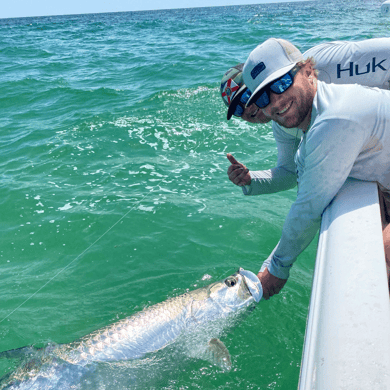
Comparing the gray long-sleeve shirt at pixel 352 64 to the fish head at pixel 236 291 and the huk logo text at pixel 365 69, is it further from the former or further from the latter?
the fish head at pixel 236 291

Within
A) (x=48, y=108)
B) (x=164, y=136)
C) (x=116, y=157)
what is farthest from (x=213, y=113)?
(x=48, y=108)

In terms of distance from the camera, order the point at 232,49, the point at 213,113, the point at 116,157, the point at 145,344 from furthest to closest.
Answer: the point at 232,49 < the point at 213,113 < the point at 116,157 < the point at 145,344

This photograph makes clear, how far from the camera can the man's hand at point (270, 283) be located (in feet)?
9.07

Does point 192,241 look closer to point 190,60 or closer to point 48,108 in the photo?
point 48,108

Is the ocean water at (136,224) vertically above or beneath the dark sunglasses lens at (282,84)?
beneath

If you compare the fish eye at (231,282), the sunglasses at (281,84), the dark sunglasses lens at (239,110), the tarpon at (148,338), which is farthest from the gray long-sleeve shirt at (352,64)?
the tarpon at (148,338)

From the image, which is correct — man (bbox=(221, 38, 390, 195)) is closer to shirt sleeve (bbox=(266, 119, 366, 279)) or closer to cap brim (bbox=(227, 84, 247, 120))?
cap brim (bbox=(227, 84, 247, 120))

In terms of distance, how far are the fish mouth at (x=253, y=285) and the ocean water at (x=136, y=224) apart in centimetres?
50

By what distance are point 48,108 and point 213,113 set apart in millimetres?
4869

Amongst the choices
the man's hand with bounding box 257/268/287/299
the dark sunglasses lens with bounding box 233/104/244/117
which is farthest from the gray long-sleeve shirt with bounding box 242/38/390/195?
the man's hand with bounding box 257/268/287/299

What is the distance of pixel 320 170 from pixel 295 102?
44 cm

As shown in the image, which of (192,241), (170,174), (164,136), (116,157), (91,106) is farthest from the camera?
(91,106)

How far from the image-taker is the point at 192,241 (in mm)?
5008

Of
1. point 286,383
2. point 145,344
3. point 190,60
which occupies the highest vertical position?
point 190,60
